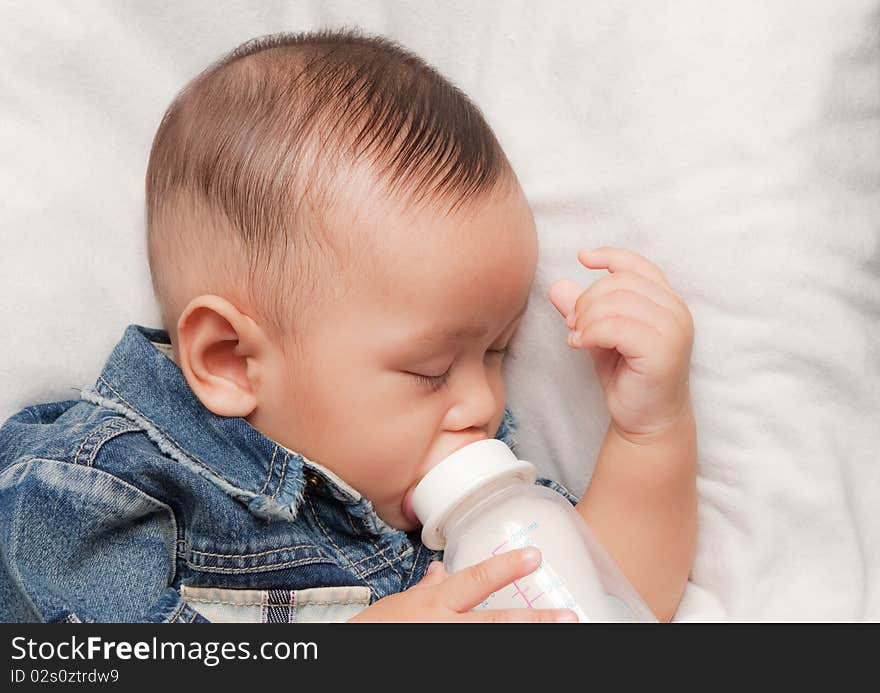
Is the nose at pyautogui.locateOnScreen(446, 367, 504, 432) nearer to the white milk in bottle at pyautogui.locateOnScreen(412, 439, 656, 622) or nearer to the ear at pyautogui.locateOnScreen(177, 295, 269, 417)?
the white milk in bottle at pyautogui.locateOnScreen(412, 439, 656, 622)

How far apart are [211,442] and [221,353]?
108mm

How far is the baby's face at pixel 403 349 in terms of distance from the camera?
120cm

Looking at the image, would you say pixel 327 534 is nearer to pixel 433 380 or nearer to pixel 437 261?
pixel 433 380

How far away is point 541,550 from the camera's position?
1104 mm

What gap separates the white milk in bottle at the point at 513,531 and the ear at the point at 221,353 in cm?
24

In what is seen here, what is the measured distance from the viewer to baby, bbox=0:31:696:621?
1.19 meters

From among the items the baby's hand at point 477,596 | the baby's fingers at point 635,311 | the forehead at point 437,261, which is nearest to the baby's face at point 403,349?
the forehead at point 437,261

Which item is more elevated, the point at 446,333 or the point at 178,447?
the point at 446,333

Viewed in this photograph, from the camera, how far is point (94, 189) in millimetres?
1418

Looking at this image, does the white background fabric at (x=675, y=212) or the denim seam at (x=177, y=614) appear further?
the white background fabric at (x=675, y=212)

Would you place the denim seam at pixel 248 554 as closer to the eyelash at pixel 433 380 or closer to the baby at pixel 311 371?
the baby at pixel 311 371

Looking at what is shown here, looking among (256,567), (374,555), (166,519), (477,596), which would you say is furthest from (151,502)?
(477,596)

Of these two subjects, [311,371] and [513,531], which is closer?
[513,531]

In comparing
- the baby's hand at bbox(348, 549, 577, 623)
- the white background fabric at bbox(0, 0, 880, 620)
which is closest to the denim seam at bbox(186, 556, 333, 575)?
the baby's hand at bbox(348, 549, 577, 623)
